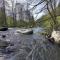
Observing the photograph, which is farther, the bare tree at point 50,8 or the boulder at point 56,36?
the boulder at point 56,36

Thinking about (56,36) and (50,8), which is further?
(50,8)

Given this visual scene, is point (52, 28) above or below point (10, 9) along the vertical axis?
below

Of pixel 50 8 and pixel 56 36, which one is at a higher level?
pixel 50 8

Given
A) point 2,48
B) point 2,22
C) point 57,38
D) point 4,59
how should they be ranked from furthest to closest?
point 2,22, point 57,38, point 2,48, point 4,59

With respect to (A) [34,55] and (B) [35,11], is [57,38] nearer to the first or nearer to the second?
(B) [35,11]

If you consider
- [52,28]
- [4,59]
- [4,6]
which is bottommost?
[4,59]

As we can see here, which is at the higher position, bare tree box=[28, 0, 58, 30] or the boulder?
bare tree box=[28, 0, 58, 30]

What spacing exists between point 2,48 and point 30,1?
312 cm

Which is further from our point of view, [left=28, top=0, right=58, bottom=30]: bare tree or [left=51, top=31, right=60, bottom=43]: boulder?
[left=51, top=31, right=60, bottom=43]: boulder

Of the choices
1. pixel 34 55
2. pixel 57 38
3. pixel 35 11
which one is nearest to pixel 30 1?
pixel 35 11

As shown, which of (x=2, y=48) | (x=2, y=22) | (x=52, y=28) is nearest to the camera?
(x=2, y=48)

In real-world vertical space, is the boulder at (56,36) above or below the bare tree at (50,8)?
below

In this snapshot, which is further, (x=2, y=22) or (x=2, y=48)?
(x=2, y=22)

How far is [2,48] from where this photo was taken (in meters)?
9.02
